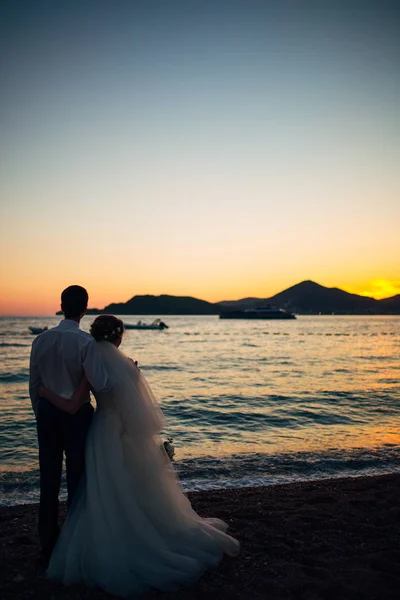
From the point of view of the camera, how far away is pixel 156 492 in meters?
3.91

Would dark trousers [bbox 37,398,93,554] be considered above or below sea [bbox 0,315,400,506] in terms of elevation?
above

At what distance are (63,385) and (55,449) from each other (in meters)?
0.60

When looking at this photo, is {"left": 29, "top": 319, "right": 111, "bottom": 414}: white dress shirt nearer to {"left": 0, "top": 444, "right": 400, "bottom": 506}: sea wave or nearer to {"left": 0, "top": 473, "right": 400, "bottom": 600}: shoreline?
{"left": 0, "top": 473, "right": 400, "bottom": 600}: shoreline

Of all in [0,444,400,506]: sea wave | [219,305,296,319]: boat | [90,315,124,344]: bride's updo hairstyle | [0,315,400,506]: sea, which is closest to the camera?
[90,315,124,344]: bride's updo hairstyle

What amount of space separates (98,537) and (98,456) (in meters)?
0.64

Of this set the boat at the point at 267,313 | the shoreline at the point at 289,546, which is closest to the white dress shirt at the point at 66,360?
the shoreline at the point at 289,546

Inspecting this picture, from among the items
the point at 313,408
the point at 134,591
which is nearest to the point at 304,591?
the point at 134,591

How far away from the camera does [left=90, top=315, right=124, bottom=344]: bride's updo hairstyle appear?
3.89 metres

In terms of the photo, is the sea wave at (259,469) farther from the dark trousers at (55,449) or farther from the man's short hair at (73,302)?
the man's short hair at (73,302)

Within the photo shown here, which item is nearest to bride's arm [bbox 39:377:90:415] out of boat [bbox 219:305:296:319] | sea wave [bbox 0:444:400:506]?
sea wave [bbox 0:444:400:506]

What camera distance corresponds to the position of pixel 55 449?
12.5 feet

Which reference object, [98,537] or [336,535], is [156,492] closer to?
[98,537]

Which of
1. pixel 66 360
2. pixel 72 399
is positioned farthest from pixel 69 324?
pixel 72 399

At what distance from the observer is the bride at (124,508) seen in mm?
3564
